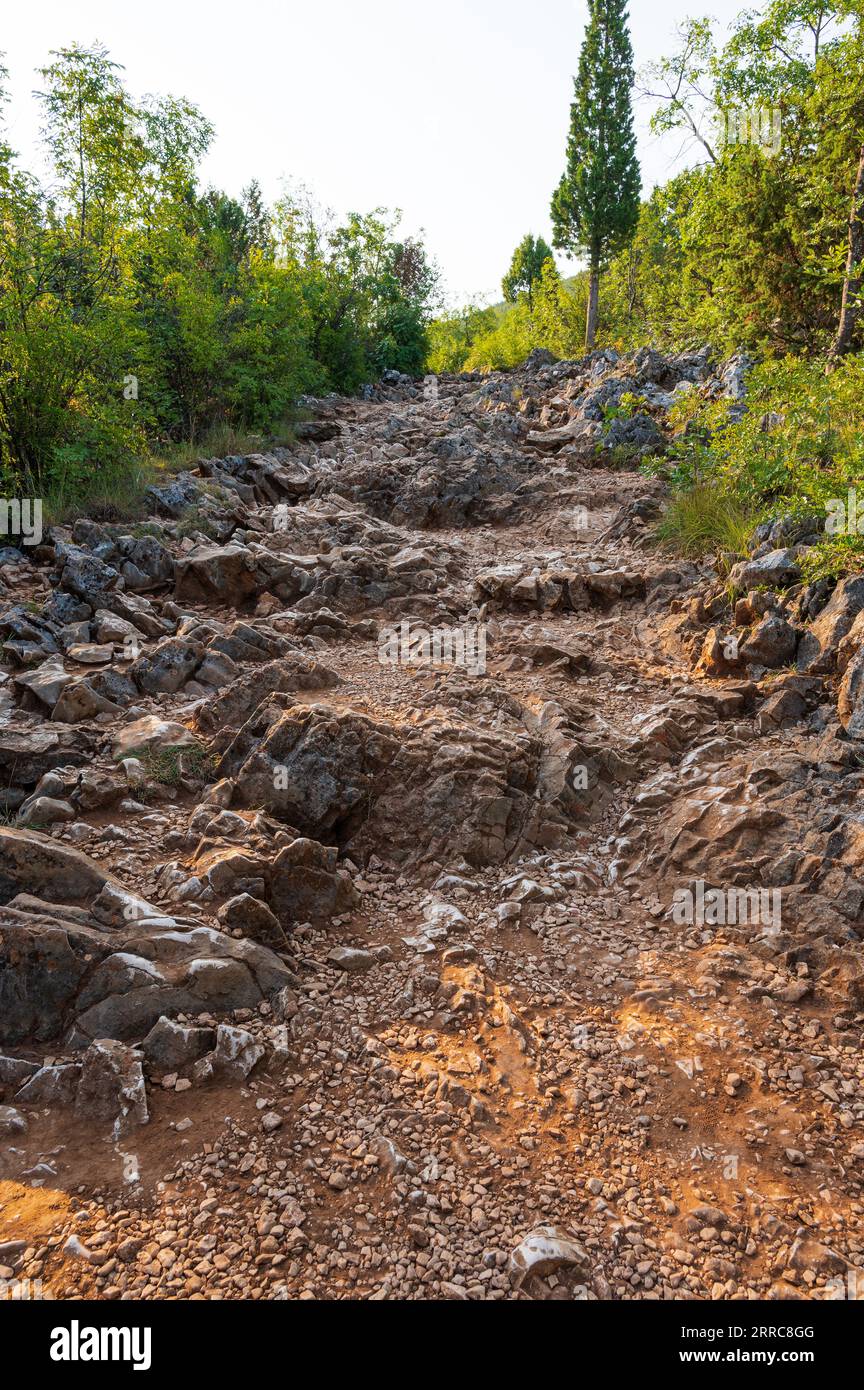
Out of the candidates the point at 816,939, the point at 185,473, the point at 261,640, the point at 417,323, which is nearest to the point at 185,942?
the point at 816,939

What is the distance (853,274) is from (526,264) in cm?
4466

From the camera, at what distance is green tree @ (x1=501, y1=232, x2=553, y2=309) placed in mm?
47375

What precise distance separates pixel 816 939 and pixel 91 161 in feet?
39.9

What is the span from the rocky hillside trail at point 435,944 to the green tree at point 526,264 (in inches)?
1852

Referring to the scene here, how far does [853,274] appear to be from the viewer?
30.6ft
